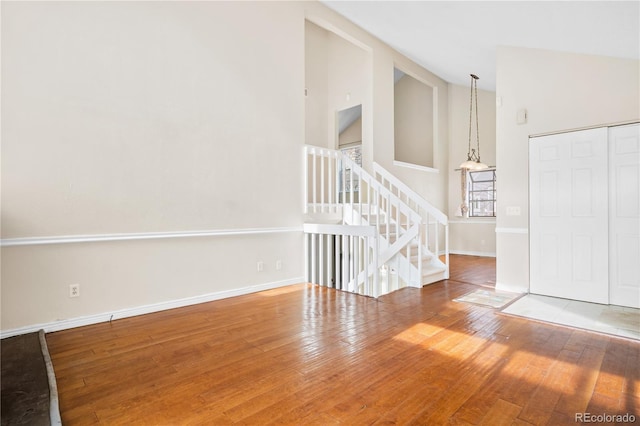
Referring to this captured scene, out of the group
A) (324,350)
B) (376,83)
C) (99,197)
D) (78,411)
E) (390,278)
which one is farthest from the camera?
(376,83)

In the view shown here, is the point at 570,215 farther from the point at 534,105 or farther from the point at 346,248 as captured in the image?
the point at 346,248

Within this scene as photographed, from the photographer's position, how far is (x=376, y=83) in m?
6.41

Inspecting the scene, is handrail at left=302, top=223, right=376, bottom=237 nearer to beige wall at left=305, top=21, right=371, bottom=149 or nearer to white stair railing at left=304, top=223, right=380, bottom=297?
white stair railing at left=304, top=223, right=380, bottom=297

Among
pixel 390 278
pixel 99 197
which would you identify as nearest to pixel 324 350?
pixel 99 197

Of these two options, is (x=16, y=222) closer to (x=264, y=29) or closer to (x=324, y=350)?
(x=324, y=350)

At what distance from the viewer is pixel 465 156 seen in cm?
811

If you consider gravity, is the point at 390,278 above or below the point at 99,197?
below

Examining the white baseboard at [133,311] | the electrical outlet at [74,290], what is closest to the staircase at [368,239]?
the white baseboard at [133,311]

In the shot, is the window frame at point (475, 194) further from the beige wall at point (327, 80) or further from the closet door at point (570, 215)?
the closet door at point (570, 215)

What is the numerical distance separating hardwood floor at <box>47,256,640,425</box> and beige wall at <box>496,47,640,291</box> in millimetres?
1385

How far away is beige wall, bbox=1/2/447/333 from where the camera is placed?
9.18 feet

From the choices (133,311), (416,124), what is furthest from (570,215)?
(133,311)

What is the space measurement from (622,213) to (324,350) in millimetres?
3728

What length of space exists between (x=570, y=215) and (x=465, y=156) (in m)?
4.37
